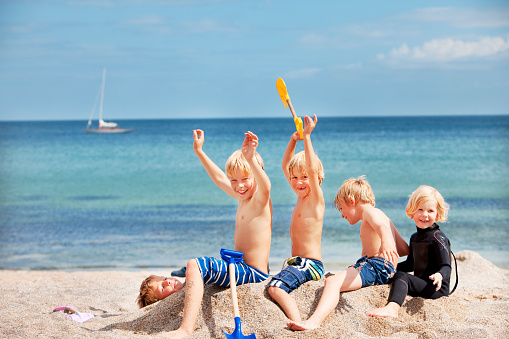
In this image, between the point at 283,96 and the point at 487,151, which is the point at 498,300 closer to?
the point at 283,96

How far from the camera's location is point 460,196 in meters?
13.5

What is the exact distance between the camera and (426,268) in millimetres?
3812

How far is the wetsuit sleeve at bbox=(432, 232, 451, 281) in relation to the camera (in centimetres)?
369

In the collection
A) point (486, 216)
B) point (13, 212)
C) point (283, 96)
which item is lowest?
point (13, 212)

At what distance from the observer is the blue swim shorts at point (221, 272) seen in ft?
11.9

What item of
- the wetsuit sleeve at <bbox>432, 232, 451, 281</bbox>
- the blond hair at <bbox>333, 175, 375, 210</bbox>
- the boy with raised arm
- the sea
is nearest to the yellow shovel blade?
the boy with raised arm

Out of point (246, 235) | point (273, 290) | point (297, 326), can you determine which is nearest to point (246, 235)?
point (246, 235)

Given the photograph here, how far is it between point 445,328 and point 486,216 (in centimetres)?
782

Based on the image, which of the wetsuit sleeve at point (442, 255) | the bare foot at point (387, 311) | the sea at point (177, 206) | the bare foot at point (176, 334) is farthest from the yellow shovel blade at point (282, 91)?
the sea at point (177, 206)

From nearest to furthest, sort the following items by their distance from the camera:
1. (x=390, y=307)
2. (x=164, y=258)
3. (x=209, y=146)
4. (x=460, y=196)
Answer: (x=390, y=307)
(x=164, y=258)
(x=460, y=196)
(x=209, y=146)

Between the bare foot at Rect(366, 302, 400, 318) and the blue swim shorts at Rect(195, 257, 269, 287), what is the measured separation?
0.81m

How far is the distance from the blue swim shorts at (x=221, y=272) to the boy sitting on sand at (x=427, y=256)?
0.94 m

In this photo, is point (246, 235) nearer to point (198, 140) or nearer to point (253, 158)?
point (253, 158)

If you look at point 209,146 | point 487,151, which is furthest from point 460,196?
point 209,146
